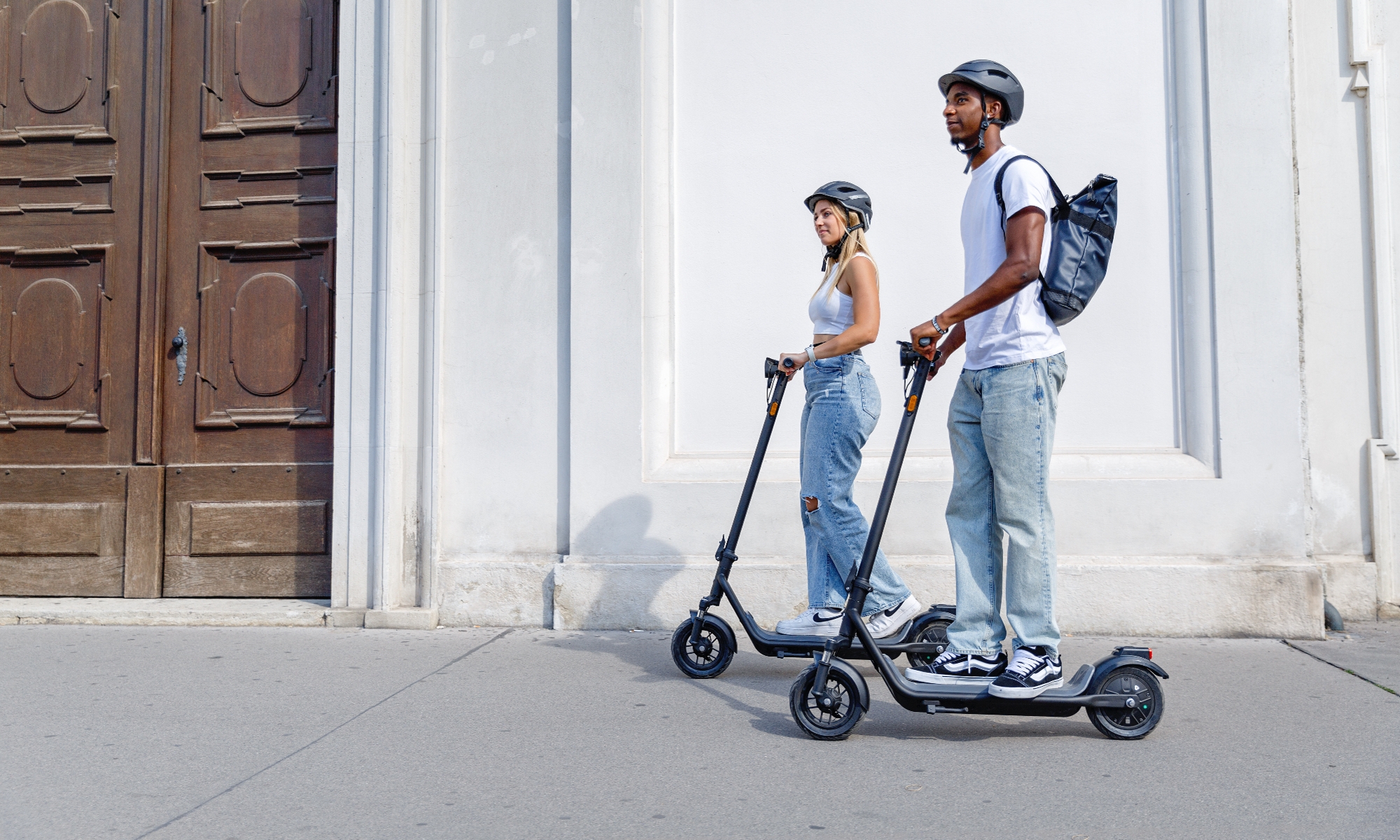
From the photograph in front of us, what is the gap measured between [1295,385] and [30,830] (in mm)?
5214

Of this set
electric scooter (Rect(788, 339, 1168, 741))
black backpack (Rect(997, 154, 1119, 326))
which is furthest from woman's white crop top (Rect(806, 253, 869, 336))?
black backpack (Rect(997, 154, 1119, 326))

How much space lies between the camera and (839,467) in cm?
423

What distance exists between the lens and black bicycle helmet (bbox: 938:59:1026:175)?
3.42m

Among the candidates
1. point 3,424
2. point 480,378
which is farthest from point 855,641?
point 3,424

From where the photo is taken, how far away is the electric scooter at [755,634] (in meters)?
4.14

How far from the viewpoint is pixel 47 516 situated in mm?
6129

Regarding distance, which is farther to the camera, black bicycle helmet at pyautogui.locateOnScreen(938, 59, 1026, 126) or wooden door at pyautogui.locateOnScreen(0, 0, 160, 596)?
wooden door at pyautogui.locateOnScreen(0, 0, 160, 596)

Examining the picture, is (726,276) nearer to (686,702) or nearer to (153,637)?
(686,702)

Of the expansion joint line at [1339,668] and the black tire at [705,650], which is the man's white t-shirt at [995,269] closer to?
the black tire at [705,650]

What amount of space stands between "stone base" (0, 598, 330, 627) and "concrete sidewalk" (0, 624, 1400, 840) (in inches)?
31.6

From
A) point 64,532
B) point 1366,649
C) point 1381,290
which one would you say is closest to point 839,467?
point 1366,649

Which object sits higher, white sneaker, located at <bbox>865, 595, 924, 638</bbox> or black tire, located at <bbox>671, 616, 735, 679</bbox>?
white sneaker, located at <bbox>865, 595, 924, 638</bbox>

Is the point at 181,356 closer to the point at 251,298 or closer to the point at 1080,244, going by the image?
the point at 251,298

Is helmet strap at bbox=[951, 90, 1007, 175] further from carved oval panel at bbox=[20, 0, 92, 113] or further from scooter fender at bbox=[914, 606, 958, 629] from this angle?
carved oval panel at bbox=[20, 0, 92, 113]
